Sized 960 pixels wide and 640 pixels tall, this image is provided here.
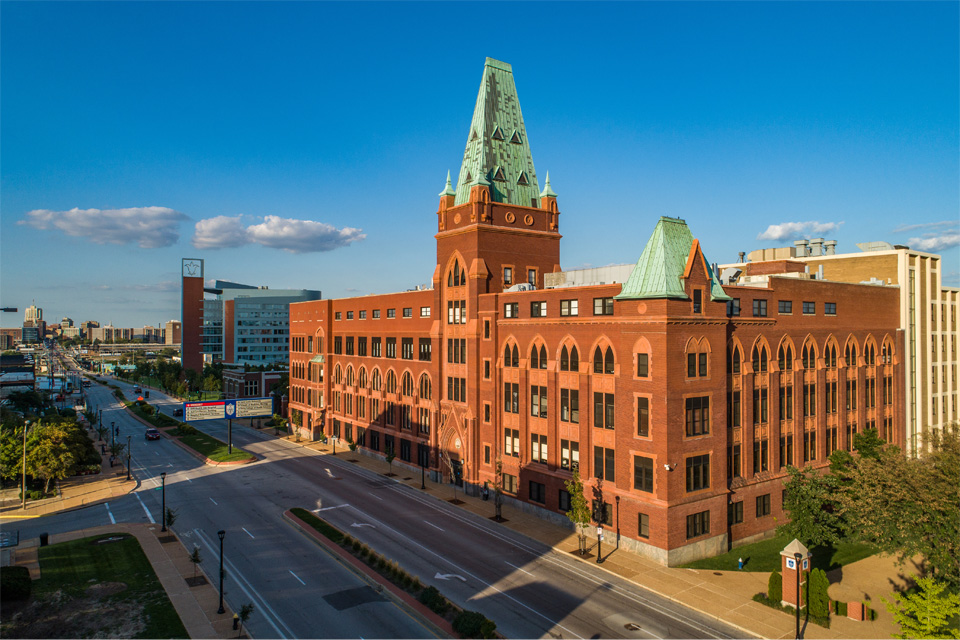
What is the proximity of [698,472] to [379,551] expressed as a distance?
73.2ft

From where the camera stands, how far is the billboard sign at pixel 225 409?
77319 millimetres

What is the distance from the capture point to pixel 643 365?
131 feet

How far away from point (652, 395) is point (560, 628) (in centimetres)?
1591

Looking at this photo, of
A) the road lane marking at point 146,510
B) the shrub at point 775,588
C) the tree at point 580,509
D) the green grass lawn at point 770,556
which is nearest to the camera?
the shrub at point 775,588

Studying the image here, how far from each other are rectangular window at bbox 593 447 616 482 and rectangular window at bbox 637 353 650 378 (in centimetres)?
619

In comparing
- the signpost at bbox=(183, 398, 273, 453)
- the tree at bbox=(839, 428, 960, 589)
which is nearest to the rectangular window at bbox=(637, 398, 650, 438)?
the tree at bbox=(839, 428, 960, 589)

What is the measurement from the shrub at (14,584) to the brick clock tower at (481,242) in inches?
1307

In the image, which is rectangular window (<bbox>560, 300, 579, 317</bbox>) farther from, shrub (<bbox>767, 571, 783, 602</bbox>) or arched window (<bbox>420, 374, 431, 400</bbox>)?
shrub (<bbox>767, 571, 783, 602</bbox>)

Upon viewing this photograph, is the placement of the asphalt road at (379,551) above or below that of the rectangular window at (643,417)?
below

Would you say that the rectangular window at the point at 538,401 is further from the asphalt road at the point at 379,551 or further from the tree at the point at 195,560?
the tree at the point at 195,560

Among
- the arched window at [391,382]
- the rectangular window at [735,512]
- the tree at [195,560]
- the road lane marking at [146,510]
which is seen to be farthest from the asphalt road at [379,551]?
the rectangular window at [735,512]

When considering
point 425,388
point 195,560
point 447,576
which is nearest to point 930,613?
point 447,576

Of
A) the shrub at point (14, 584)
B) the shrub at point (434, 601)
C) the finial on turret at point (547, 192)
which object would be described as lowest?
the shrub at point (434, 601)

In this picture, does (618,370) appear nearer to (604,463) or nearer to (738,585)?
(604,463)
